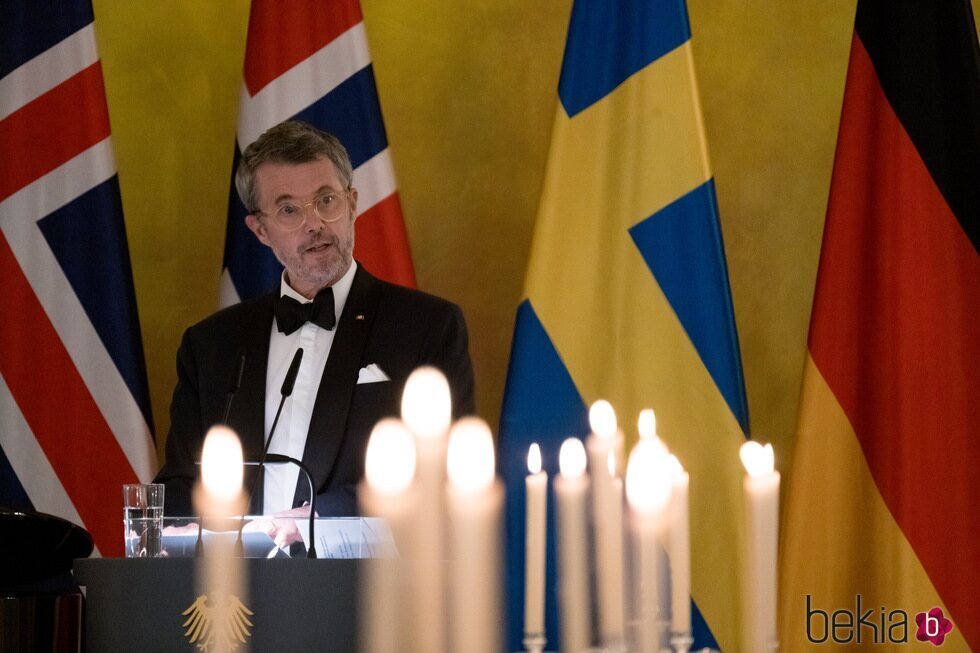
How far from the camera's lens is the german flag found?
3016 mm

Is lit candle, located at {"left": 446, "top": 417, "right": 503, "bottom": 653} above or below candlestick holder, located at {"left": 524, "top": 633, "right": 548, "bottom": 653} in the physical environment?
above

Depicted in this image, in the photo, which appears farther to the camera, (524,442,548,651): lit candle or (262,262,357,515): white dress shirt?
(262,262,357,515): white dress shirt

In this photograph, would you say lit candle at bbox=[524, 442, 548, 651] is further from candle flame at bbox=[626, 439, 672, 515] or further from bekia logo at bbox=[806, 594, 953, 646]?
bekia logo at bbox=[806, 594, 953, 646]

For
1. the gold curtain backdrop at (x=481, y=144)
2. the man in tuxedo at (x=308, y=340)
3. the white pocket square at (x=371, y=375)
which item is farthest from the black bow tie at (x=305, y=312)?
the gold curtain backdrop at (x=481, y=144)

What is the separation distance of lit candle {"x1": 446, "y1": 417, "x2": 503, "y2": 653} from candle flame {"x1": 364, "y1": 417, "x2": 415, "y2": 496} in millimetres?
39

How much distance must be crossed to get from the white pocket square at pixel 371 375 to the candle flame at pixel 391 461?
1.82m

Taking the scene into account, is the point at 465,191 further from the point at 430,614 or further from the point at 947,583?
the point at 430,614

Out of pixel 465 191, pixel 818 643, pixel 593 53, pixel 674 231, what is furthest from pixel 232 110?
pixel 818 643

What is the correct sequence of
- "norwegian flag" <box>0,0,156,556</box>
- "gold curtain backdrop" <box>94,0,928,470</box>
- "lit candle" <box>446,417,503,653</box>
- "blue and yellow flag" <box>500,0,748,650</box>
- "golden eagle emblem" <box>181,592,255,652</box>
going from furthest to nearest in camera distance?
"gold curtain backdrop" <box>94,0,928,470</box> → "norwegian flag" <box>0,0,156,556</box> → "blue and yellow flag" <box>500,0,748,650</box> → "golden eagle emblem" <box>181,592,255,652</box> → "lit candle" <box>446,417,503,653</box>

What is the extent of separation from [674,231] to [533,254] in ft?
1.27

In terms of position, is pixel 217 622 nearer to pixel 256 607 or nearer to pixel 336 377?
pixel 256 607

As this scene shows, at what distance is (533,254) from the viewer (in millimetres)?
3342

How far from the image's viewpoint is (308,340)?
120 inches

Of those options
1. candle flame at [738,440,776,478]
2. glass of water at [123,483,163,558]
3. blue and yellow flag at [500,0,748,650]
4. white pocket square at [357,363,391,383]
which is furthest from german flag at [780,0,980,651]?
candle flame at [738,440,776,478]
